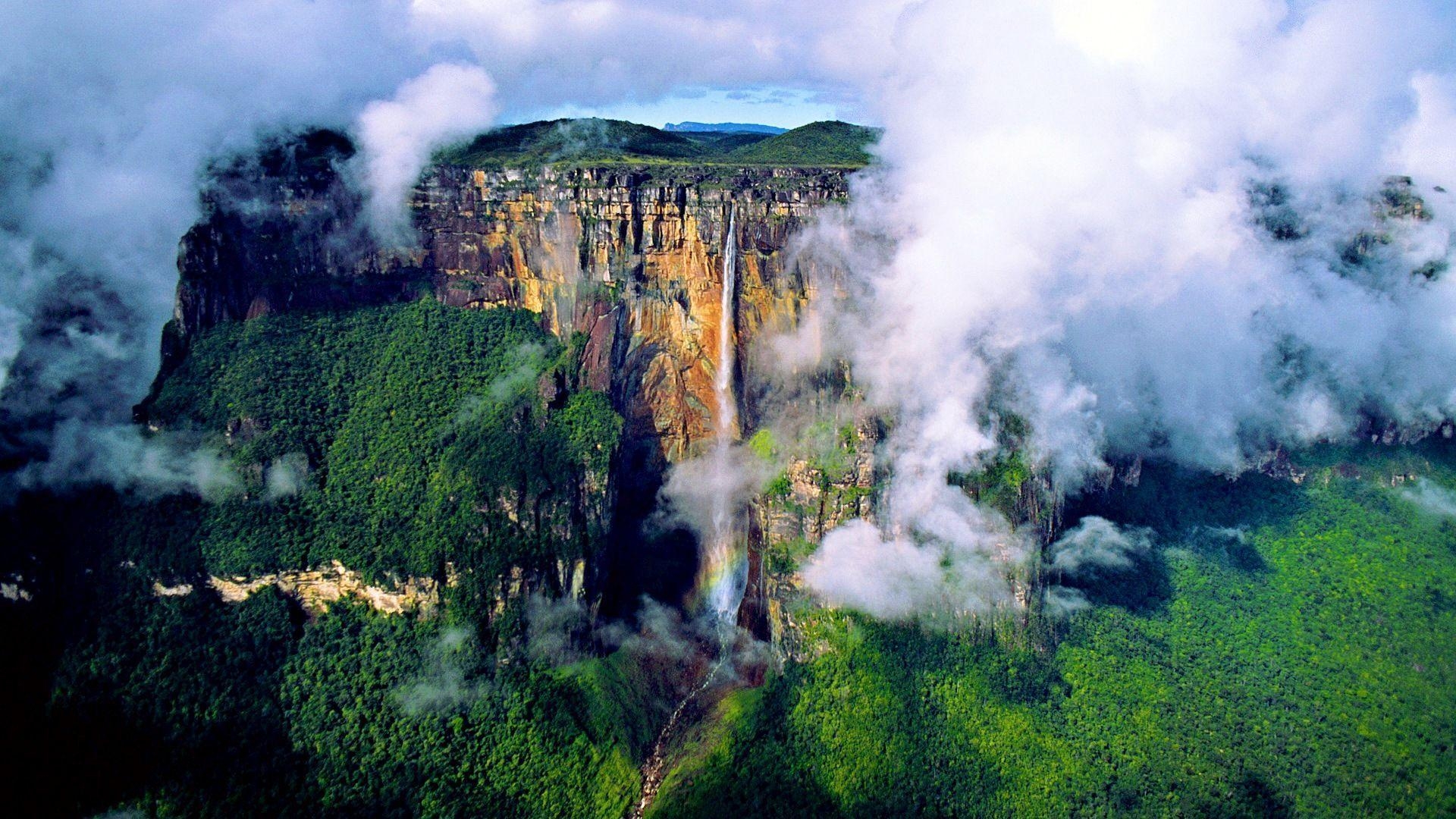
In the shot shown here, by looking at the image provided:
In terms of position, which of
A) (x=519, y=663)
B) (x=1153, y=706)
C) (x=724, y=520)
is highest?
(x=724, y=520)

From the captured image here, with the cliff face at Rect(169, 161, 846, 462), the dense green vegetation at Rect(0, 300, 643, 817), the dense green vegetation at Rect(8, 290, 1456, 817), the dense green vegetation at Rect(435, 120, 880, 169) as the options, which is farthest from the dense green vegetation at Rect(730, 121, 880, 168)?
the dense green vegetation at Rect(0, 300, 643, 817)

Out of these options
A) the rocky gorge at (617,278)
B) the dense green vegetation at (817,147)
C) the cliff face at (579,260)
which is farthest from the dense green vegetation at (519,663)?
the dense green vegetation at (817,147)

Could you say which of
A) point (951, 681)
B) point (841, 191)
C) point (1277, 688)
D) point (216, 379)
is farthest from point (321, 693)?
point (1277, 688)

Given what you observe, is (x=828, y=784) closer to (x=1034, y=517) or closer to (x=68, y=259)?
(x=1034, y=517)

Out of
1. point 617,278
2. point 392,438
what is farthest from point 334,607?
point 617,278

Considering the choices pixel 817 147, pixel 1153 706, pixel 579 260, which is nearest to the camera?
pixel 1153 706

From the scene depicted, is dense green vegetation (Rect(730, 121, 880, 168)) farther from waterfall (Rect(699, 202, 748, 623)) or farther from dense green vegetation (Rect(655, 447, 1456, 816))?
dense green vegetation (Rect(655, 447, 1456, 816))

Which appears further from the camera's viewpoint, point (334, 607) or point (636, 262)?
point (636, 262)

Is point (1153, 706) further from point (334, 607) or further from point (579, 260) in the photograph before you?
point (334, 607)
